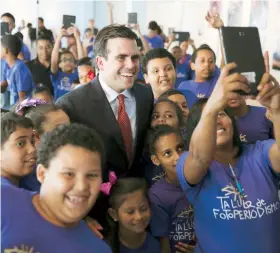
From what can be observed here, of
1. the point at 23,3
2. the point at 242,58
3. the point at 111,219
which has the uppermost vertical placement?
the point at 23,3

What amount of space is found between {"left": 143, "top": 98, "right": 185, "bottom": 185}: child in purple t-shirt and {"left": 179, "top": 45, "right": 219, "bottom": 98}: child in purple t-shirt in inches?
31.2

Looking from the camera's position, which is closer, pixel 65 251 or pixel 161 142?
pixel 65 251

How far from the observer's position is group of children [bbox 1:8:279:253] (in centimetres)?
97

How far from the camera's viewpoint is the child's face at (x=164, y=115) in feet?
6.37

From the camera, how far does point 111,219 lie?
5.46 ft

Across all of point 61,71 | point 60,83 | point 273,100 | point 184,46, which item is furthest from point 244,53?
point 184,46

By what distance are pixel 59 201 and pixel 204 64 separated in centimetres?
228

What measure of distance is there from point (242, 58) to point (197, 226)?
59 centimetres

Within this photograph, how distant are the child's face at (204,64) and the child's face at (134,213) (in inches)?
62.5

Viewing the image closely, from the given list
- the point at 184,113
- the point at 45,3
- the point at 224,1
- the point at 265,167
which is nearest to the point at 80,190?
the point at 265,167

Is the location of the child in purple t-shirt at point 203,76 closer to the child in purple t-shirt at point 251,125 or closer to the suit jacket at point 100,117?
the child in purple t-shirt at point 251,125

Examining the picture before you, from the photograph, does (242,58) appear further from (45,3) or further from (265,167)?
(45,3)

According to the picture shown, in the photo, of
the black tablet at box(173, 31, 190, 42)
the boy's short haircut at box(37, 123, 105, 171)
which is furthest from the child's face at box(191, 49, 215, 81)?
the black tablet at box(173, 31, 190, 42)

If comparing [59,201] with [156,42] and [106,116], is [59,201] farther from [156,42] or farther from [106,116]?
[156,42]
